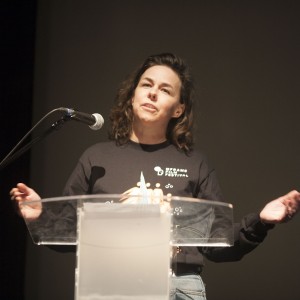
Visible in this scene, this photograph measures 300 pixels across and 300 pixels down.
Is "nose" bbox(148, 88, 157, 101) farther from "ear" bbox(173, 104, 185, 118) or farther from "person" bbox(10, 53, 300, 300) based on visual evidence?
"ear" bbox(173, 104, 185, 118)

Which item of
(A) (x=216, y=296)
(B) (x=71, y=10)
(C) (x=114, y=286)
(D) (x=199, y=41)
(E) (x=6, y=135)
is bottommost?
(A) (x=216, y=296)

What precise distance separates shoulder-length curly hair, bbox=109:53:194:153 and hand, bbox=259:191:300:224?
0.55 meters

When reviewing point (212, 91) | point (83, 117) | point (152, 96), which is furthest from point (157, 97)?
point (212, 91)

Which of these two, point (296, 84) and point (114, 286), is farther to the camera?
point (296, 84)

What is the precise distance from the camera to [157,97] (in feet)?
6.27

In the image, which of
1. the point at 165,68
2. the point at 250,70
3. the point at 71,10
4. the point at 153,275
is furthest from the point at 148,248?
the point at 71,10

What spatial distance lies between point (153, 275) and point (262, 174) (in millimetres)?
1741

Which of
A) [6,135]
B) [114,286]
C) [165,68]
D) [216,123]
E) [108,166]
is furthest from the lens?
[216,123]

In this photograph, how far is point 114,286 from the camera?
998mm

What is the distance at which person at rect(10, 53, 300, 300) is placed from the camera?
1.66 meters

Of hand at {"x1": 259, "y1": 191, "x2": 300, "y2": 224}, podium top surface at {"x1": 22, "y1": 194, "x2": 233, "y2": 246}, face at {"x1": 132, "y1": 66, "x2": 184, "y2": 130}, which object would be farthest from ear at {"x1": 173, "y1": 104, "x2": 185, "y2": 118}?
podium top surface at {"x1": 22, "y1": 194, "x2": 233, "y2": 246}

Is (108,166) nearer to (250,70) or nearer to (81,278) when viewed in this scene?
(81,278)

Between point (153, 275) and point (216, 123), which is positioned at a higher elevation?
point (216, 123)

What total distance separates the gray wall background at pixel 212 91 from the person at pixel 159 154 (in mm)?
673
